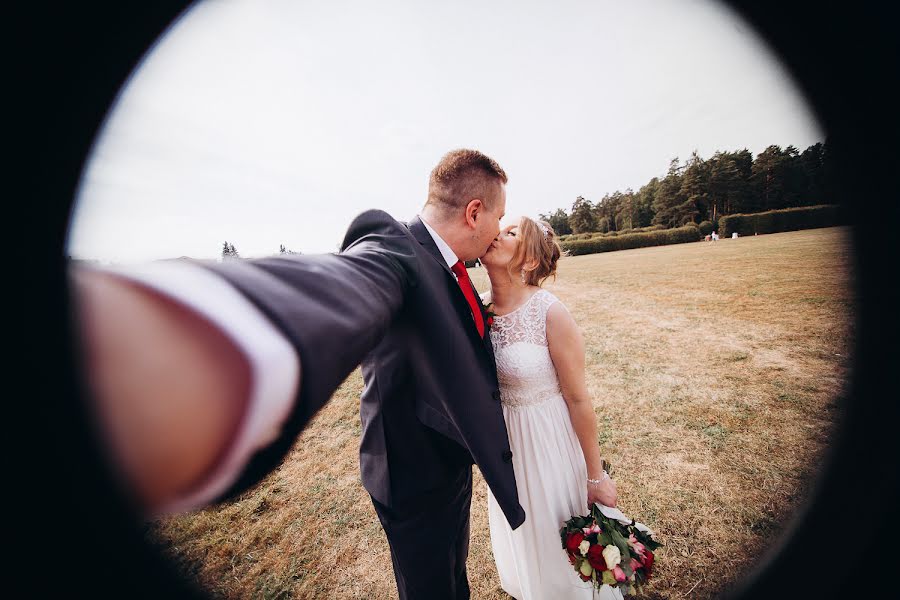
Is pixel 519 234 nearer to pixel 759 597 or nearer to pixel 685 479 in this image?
pixel 759 597

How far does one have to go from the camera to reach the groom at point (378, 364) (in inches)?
20.1

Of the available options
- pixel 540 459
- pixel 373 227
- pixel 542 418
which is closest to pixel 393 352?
pixel 373 227

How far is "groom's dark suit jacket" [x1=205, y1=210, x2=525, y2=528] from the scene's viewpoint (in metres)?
0.68

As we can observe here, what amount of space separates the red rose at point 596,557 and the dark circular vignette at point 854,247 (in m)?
0.94

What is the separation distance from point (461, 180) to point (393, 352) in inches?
55.8

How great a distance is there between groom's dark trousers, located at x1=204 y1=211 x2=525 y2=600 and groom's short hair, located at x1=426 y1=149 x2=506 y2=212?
0.44 m

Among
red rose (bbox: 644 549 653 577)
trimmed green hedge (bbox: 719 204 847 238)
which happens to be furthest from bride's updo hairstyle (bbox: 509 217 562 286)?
trimmed green hedge (bbox: 719 204 847 238)

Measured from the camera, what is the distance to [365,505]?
4.07m

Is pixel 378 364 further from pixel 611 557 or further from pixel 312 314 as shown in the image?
pixel 611 557

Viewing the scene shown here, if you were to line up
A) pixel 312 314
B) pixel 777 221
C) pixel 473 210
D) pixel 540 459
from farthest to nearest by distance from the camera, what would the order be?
1. pixel 777 221
2. pixel 540 459
3. pixel 473 210
4. pixel 312 314

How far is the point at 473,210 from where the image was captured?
2.31 meters

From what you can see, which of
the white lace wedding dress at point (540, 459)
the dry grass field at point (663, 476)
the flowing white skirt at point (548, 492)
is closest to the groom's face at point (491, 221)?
the white lace wedding dress at point (540, 459)

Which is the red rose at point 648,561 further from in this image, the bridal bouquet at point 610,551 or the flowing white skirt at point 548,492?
the flowing white skirt at point 548,492

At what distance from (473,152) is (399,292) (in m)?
1.64
